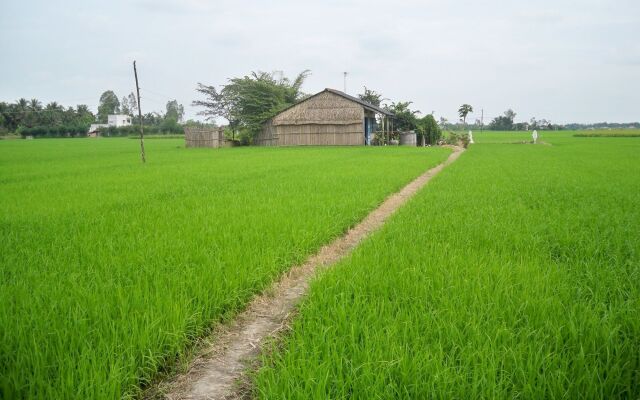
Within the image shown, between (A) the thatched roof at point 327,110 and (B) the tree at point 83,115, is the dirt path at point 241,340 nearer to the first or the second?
(A) the thatched roof at point 327,110

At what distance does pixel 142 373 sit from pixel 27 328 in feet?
3.03

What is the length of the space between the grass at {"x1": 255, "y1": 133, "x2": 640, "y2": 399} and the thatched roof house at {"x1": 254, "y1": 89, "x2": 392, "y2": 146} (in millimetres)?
25745

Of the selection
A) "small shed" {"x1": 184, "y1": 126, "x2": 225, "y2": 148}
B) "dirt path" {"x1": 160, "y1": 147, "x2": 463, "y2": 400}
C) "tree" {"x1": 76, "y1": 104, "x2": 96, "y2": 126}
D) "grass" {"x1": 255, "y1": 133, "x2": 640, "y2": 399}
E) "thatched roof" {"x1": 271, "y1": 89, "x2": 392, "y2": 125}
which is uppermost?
"tree" {"x1": 76, "y1": 104, "x2": 96, "y2": 126}

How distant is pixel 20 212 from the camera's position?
6543 mm

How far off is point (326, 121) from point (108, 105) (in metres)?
87.1

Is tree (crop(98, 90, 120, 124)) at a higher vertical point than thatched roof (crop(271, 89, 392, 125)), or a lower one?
higher

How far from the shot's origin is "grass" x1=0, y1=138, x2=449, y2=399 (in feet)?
7.11

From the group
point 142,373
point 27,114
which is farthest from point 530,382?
point 27,114

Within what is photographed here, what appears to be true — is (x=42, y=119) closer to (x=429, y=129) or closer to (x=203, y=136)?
(x=203, y=136)

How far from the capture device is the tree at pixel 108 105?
92.3m

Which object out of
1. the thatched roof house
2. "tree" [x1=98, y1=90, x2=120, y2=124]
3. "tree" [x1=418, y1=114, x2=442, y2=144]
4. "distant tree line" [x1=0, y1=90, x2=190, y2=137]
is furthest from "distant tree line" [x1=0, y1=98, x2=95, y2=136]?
"tree" [x1=418, y1=114, x2=442, y2=144]

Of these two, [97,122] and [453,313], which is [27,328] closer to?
[453,313]

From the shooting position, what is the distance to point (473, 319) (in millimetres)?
2547

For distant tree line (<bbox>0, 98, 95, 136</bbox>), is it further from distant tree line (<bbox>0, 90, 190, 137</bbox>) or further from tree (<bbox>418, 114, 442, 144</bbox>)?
tree (<bbox>418, 114, 442, 144</bbox>)
